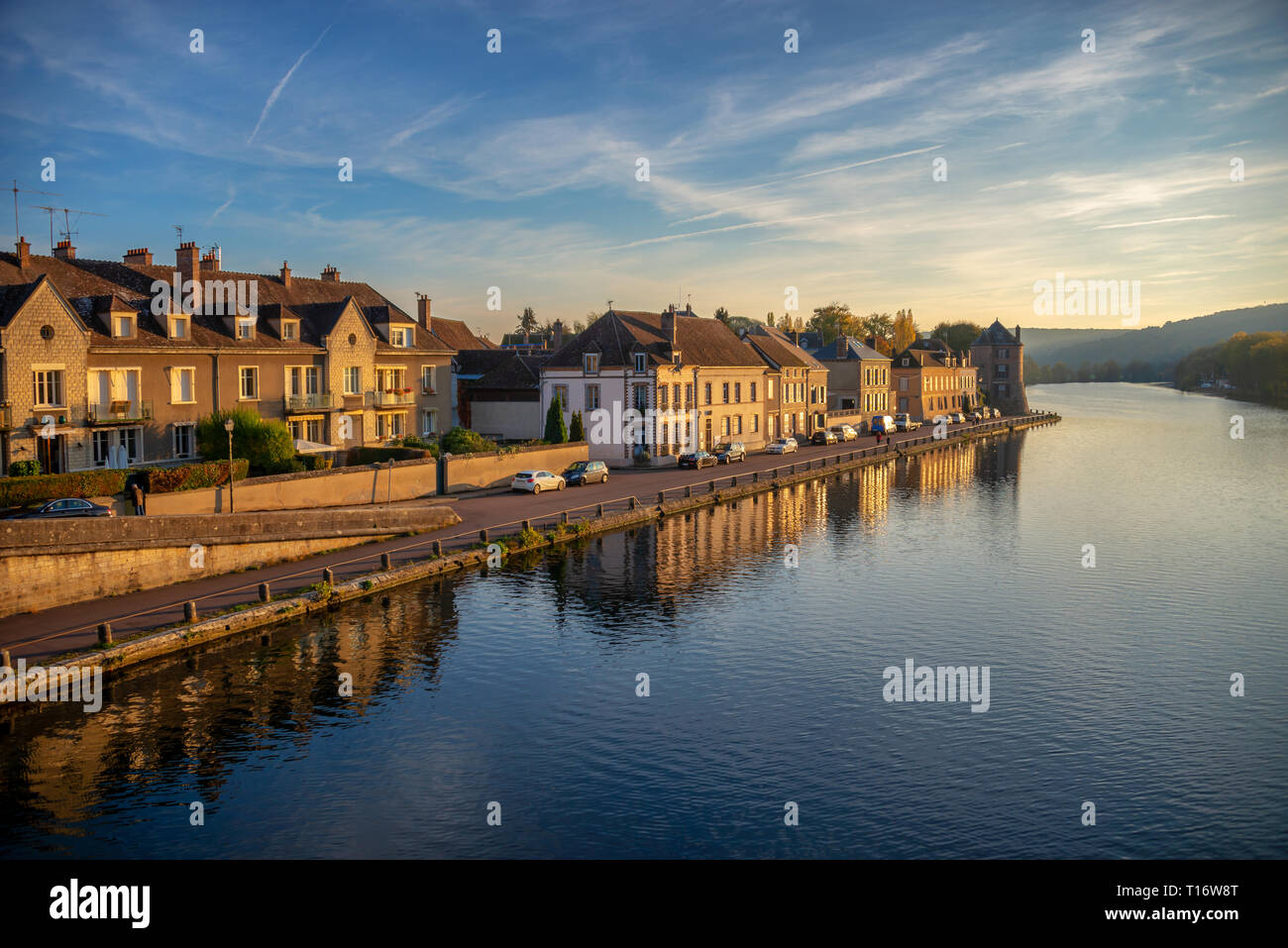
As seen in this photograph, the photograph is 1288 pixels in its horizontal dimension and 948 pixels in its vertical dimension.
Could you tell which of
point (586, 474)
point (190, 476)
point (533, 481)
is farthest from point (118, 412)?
point (586, 474)

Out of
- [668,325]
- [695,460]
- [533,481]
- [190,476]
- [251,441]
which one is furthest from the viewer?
[668,325]

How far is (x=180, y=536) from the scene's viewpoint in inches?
1267

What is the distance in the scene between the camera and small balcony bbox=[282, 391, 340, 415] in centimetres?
5266

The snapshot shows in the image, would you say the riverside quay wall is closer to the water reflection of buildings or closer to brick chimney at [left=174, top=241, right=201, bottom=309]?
the water reflection of buildings

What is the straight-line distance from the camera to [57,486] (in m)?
35.3

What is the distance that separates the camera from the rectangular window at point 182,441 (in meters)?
47.1

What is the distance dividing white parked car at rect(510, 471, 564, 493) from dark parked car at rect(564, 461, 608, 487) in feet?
9.58

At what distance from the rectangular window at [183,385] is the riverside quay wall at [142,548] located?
44.3ft

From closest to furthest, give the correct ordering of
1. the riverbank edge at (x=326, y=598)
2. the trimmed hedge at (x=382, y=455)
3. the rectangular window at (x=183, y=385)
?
the riverbank edge at (x=326, y=598)
the rectangular window at (x=183, y=385)
the trimmed hedge at (x=382, y=455)

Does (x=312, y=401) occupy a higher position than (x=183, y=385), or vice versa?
(x=183, y=385)

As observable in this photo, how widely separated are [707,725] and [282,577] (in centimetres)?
1768

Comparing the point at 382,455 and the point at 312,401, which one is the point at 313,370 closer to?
the point at 312,401

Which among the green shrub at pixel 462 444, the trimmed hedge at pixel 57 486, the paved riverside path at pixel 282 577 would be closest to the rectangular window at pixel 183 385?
the trimmed hedge at pixel 57 486

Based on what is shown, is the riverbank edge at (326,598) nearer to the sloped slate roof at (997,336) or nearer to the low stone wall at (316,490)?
the low stone wall at (316,490)
